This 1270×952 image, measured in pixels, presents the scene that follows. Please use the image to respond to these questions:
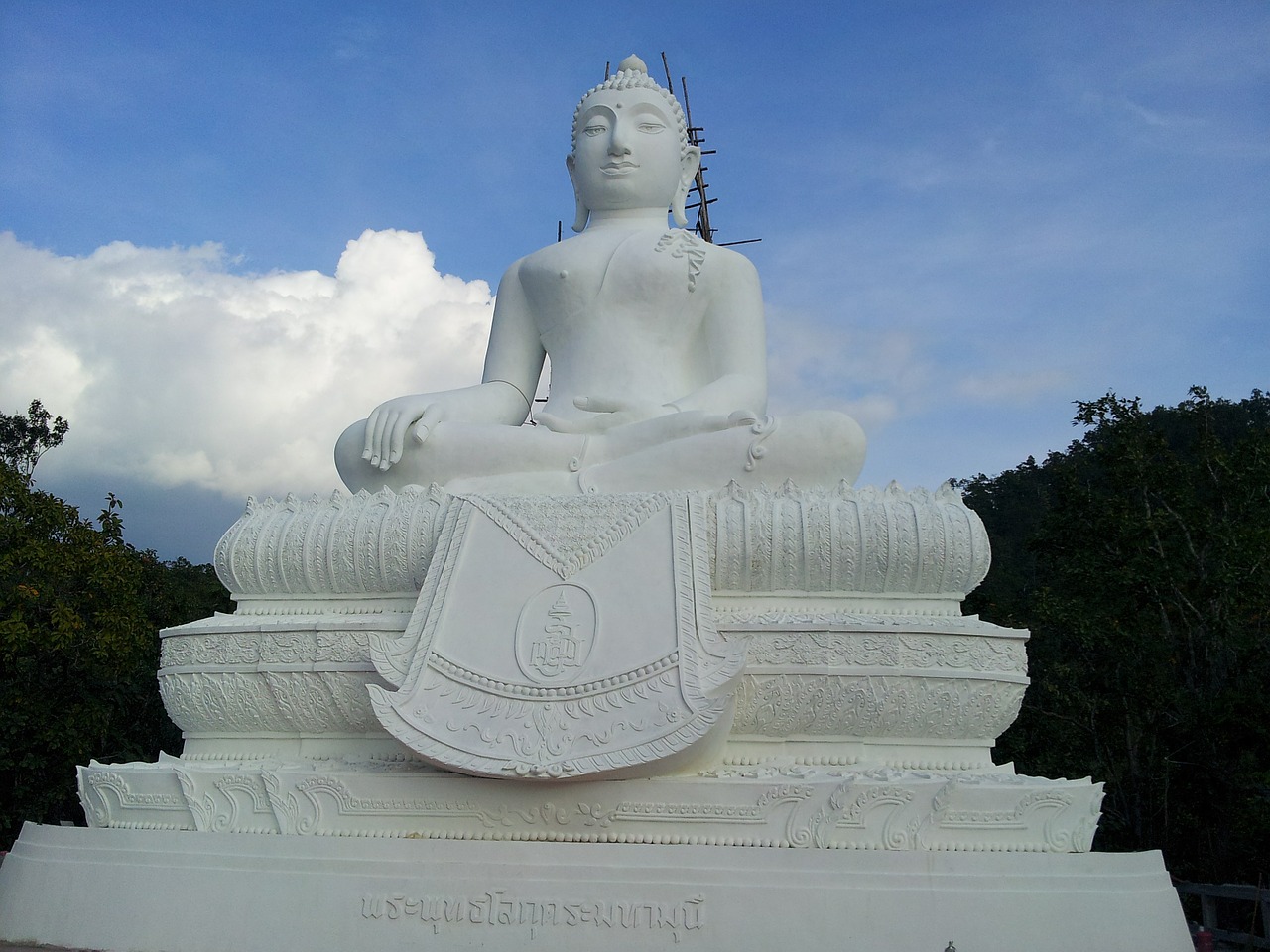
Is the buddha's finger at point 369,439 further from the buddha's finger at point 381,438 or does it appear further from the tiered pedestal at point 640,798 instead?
the tiered pedestal at point 640,798

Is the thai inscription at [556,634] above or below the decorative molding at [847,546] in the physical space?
below

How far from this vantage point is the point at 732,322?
7.07 m

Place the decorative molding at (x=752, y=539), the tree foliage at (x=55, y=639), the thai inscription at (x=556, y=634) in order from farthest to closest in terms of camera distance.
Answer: the tree foliage at (x=55, y=639), the decorative molding at (x=752, y=539), the thai inscription at (x=556, y=634)

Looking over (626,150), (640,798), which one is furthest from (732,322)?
(640,798)

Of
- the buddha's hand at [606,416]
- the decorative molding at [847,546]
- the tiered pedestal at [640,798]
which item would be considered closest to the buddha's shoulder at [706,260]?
the buddha's hand at [606,416]

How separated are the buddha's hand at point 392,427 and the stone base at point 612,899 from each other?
2.28 metres

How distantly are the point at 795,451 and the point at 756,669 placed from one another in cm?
133

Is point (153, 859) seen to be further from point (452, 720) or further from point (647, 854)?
point (647, 854)

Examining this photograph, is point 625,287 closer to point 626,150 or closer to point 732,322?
point 732,322

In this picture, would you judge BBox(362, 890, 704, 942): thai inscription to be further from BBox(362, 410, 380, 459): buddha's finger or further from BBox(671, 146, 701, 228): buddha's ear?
BBox(671, 146, 701, 228): buddha's ear

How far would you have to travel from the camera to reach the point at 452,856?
4.35 metres

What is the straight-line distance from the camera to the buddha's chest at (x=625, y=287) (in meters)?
7.07

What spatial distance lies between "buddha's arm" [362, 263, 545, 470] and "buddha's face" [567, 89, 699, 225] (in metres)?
0.84

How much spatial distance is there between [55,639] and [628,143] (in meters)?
6.29
